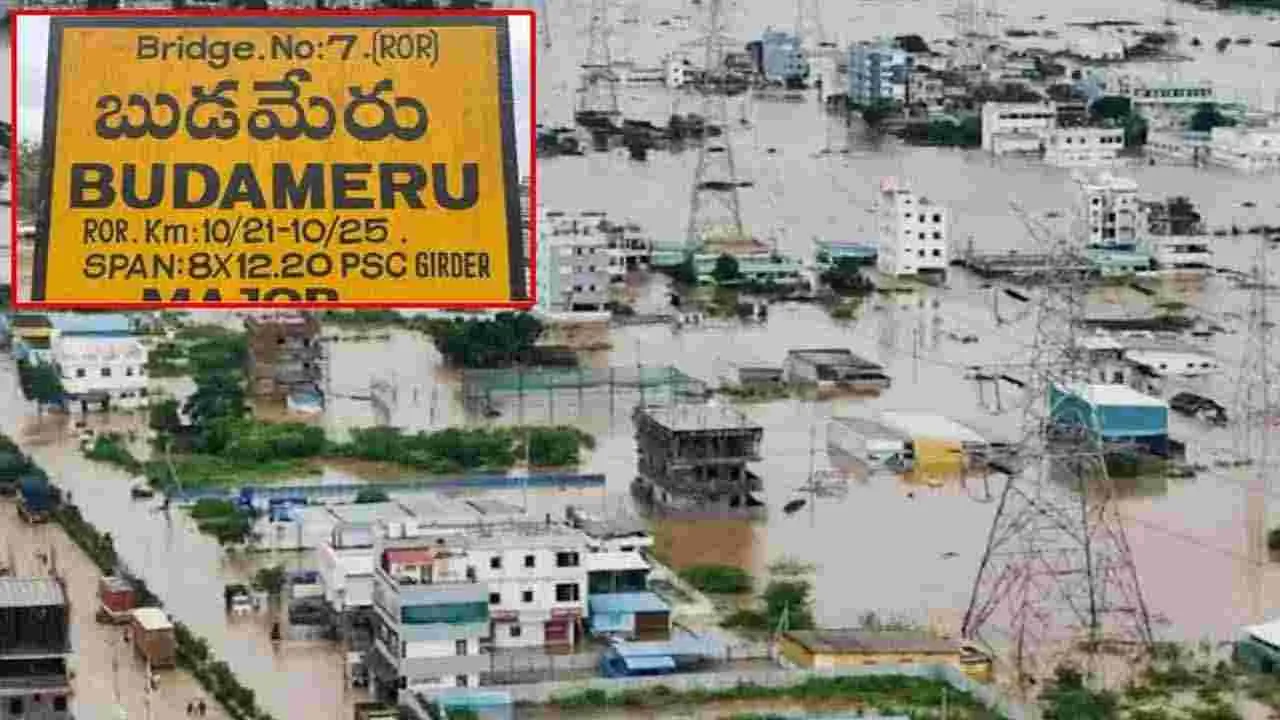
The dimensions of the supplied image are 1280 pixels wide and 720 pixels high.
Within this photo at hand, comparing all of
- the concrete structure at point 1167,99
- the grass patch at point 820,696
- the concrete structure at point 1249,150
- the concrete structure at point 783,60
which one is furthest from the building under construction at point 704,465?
the concrete structure at point 783,60

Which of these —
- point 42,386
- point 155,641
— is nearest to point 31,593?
point 155,641

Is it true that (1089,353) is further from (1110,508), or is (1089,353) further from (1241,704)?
(1241,704)

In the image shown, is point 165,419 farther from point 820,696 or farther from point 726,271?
point 820,696

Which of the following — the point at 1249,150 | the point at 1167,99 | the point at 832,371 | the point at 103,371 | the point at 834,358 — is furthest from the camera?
the point at 1167,99

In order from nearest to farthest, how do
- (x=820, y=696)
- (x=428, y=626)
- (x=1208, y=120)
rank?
(x=820, y=696)
(x=428, y=626)
(x=1208, y=120)

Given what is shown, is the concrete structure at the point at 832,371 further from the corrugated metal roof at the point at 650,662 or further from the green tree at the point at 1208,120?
the green tree at the point at 1208,120

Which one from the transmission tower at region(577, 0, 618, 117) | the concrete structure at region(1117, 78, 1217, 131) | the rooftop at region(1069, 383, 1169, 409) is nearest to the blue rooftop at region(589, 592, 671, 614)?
the rooftop at region(1069, 383, 1169, 409)
